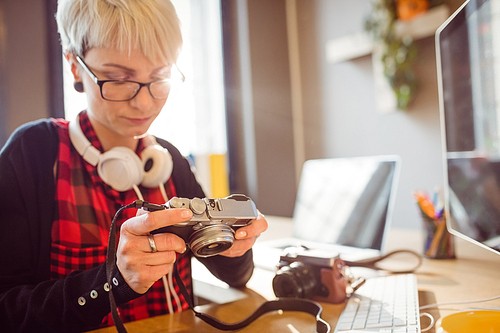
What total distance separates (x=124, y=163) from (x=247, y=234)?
1.02ft

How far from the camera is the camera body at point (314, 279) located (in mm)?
754

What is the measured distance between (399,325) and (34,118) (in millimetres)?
1631

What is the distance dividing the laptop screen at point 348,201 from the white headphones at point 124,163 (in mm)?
576

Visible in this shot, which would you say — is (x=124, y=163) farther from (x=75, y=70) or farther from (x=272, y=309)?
(x=272, y=309)

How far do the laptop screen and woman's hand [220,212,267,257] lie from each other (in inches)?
20.5

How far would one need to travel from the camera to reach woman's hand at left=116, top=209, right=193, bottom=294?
54cm

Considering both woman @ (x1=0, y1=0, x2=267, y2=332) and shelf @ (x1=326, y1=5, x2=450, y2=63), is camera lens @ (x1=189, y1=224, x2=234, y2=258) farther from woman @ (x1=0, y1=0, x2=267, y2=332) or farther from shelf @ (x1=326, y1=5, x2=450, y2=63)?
shelf @ (x1=326, y1=5, x2=450, y2=63)

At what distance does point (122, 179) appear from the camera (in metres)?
0.81

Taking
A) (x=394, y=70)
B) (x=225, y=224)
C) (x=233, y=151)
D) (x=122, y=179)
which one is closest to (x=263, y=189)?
(x=233, y=151)

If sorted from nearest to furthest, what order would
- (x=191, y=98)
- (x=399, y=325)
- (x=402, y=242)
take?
(x=399, y=325), (x=402, y=242), (x=191, y=98)

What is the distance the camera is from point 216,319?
662 millimetres

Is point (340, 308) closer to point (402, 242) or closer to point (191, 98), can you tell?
point (402, 242)

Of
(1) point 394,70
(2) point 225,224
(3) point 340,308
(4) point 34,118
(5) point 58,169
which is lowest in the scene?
(3) point 340,308

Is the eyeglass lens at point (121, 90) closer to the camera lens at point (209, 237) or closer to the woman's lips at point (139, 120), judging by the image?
the woman's lips at point (139, 120)
